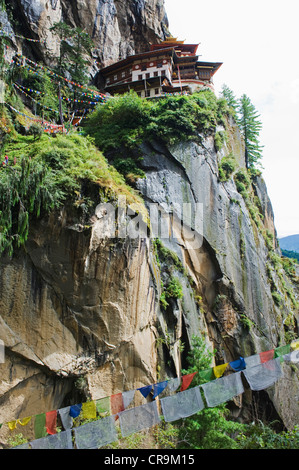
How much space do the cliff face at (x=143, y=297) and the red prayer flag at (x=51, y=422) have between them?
2180 mm

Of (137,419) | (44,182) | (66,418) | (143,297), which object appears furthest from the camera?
(143,297)

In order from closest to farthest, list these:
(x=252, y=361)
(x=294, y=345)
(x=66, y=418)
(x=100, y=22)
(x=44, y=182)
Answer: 1. (x=66, y=418)
2. (x=252, y=361)
3. (x=44, y=182)
4. (x=294, y=345)
5. (x=100, y=22)

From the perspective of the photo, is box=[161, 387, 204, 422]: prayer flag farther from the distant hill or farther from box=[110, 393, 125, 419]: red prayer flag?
the distant hill

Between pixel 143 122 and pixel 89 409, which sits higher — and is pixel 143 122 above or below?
above

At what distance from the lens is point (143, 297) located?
15703 mm

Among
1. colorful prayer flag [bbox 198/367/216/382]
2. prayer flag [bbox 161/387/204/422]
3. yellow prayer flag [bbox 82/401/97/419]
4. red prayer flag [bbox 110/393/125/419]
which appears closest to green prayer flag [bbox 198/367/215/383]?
colorful prayer flag [bbox 198/367/216/382]

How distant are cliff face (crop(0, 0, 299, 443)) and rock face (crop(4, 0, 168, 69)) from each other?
33 cm

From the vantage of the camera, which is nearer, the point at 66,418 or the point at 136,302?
the point at 66,418

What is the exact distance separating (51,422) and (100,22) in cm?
3830

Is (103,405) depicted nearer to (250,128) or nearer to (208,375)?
(208,375)

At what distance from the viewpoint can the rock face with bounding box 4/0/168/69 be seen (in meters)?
29.0

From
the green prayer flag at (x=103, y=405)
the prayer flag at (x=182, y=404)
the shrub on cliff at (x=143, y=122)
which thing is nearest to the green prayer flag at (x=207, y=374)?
the prayer flag at (x=182, y=404)

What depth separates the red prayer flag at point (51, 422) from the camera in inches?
429

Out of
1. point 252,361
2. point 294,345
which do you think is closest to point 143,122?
point 294,345
